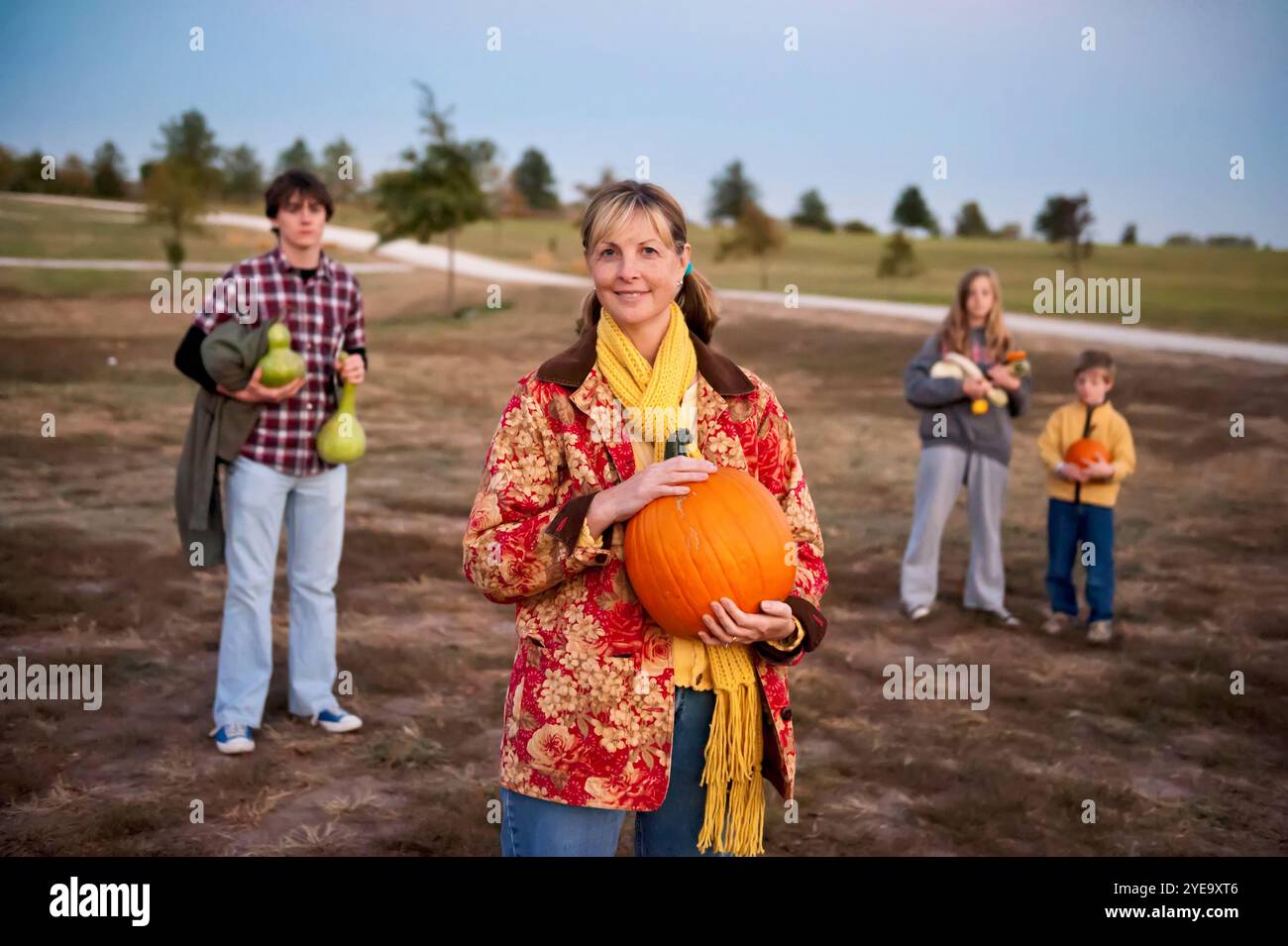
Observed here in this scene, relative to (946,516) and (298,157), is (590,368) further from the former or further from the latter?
(298,157)

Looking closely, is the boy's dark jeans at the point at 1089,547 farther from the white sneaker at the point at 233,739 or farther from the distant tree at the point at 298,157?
the distant tree at the point at 298,157

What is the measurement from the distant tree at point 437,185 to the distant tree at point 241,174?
2965 millimetres

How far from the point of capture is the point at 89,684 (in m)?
6.46

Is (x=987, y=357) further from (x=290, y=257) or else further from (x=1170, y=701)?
(x=290, y=257)

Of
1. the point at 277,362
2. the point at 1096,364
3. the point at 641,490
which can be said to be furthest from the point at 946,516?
the point at 641,490

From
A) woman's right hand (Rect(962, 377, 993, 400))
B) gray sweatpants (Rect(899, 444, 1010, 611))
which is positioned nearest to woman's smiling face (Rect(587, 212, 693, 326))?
woman's right hand (Rect(962, 377, 993, 400))

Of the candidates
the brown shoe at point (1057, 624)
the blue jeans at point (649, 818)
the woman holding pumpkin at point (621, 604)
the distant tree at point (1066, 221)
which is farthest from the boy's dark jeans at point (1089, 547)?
the distant tree at point (1066, 221)

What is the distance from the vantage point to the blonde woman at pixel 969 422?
7.84m

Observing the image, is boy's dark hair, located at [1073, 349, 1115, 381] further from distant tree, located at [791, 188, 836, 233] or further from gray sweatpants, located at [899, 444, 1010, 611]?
distant tree, located at [791, 188, 836, 233]

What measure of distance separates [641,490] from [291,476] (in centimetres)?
338

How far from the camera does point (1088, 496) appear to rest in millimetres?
7488

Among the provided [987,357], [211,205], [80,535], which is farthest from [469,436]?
[211,205]

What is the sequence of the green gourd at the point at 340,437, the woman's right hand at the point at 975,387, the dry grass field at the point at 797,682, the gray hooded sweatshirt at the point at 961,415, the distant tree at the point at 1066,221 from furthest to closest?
the distant tree at the point at 1066,221 < the gray hooded sweatshirt at the point at 961,415 < the woman's right hand at the point at 975,387 < the green gourd at the point at 340,437 < the dry grass field at the point at 797,682

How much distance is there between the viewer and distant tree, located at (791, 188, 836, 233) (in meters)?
27.9
